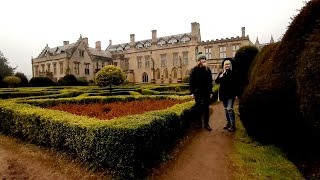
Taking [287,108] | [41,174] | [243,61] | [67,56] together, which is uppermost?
[67,56]

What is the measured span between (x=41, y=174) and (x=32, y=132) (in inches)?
94.8

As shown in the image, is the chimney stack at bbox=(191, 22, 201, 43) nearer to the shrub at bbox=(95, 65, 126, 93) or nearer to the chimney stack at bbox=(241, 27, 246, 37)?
the chimney stack at bbox=(241, 27, 246, 37)

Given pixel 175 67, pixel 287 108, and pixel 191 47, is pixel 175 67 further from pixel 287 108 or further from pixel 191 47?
pixel 287 108

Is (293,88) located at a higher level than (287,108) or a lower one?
higher

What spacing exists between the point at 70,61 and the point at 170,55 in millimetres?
17204

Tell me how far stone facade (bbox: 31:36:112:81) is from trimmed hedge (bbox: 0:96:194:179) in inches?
1582

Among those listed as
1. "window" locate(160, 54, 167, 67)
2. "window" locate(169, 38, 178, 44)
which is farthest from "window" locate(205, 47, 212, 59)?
"window" locate(160, 54, 167, 67)

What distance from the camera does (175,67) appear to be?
4759 cm

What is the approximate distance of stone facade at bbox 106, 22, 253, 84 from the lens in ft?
139

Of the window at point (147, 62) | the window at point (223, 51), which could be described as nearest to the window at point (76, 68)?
the window at point (147, 62)

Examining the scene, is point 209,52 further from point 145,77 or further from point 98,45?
point 98,45

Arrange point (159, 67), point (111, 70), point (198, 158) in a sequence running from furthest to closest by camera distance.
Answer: point (159, 67) → point (111, 70) → point (198, 158)

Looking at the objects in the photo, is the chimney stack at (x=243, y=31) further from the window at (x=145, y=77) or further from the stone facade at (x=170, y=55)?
the window at (x=145, y=77)

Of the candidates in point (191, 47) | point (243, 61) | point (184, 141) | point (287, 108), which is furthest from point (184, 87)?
point (191, 47)
